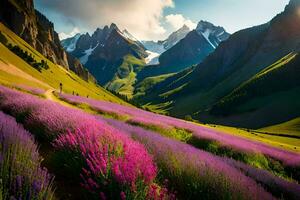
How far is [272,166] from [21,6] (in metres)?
188

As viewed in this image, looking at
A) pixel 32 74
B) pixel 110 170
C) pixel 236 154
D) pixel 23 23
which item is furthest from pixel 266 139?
pixel 23 23

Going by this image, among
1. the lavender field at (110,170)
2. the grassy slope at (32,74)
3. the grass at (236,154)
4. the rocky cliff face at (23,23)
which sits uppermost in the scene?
the rocky cliff face at (23,23)

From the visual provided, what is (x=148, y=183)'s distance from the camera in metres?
4.75

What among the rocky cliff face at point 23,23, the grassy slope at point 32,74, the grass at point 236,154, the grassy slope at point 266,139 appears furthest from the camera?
the rocky cliff face at point 23,23

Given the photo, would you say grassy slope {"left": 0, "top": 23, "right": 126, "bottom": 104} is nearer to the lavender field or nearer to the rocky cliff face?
the rocky cliff face

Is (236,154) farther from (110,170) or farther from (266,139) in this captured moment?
(266,139)

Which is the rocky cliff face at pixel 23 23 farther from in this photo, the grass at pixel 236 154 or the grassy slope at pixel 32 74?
the grass at pixel 236 154

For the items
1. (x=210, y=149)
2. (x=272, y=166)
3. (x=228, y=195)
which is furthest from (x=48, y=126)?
(x=272, y=166)

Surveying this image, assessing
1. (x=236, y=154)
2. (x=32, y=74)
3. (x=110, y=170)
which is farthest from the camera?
(x=32, y=74)

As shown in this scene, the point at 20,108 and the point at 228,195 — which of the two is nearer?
the point at 228,195

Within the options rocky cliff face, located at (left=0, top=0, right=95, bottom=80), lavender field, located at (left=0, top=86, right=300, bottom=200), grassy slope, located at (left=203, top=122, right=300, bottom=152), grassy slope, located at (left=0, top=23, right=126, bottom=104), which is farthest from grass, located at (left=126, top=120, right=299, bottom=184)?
rocky cliff face, located at (left=0, top=0, right=95, bottom=80)

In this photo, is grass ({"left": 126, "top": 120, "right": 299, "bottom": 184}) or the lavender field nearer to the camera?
the lavender field

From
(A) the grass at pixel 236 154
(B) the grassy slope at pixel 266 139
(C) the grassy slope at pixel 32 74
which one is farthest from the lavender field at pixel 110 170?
(C) the grassy slope at pixel 32 74

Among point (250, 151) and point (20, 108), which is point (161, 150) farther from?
point (250, 151)
